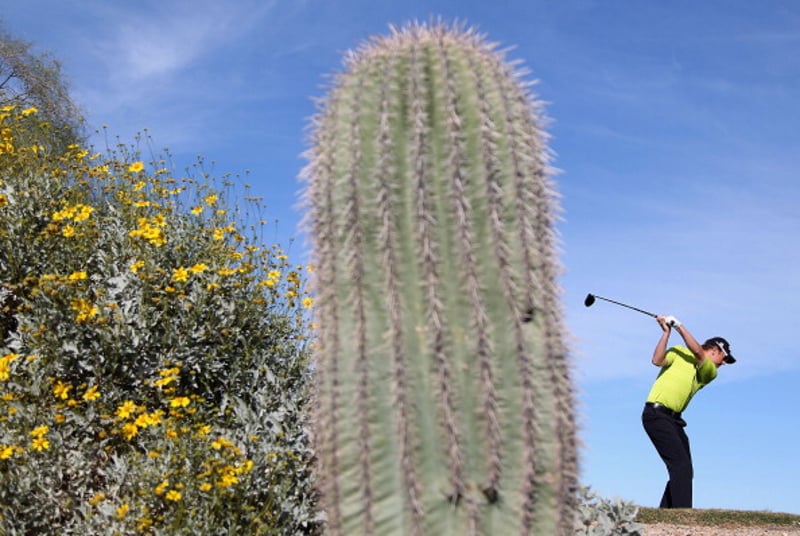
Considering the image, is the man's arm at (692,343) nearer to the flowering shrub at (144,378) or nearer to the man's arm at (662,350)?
the man's arm at (662,350)

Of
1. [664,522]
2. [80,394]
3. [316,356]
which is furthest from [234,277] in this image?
[664,522]

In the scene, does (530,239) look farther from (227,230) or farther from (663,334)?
(663,334)

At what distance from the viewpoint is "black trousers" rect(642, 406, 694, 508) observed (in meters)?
8.84

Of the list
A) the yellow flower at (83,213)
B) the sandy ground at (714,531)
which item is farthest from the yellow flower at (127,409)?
the sandy ground at (714,531)

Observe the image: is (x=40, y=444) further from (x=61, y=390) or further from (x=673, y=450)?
(x=673, y=450)

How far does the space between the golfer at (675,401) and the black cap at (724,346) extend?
0.30m

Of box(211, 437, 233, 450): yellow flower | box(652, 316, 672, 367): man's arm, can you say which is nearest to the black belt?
box(652, 316, 672, 367): man's arm

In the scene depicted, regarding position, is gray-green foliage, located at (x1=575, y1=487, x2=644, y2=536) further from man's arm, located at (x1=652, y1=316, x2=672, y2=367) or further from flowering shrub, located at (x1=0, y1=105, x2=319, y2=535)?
man's arm, located at (x1=652, y1=316, x2=672, y2=367)

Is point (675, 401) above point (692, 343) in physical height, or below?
below

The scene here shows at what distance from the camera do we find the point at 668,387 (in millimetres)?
8953

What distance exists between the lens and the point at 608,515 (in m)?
4.39

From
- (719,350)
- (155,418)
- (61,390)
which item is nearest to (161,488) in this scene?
(155,418)

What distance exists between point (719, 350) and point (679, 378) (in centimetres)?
83

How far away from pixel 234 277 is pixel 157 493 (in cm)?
178
